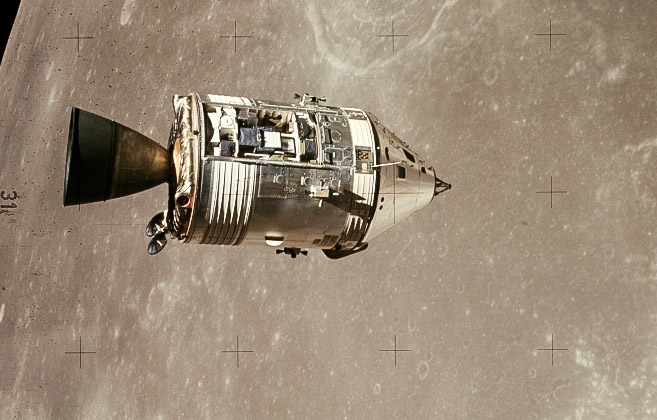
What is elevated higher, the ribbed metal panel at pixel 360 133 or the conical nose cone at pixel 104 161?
the ribbed metal panel at pixel 360 133

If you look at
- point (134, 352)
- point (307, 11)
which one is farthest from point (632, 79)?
point (134, 352)

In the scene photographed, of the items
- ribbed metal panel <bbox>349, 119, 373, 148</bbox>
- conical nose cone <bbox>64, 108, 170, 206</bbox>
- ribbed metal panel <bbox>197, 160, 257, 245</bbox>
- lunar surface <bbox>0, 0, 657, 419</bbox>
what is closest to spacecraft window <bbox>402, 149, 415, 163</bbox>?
ribbed metal panel <bbox>349, 119, 373, 148</bbox>

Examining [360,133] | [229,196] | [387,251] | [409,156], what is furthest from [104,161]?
[387,251]

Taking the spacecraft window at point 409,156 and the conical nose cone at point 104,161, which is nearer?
the conical nose cone at point 104,161

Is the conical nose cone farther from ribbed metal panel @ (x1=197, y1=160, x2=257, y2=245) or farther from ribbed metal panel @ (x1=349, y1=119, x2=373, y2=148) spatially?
ribbed metal panel @ (x1=349, y1=119, x2=373, y2=148)

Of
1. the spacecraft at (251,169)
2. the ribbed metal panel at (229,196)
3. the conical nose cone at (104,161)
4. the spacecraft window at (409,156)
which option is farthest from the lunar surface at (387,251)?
the conical nose cone at (104,161)

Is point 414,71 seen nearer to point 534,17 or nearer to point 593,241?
point 534,17

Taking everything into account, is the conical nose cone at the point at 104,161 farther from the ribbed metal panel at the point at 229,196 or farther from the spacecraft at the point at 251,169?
the ribbed metal panel at the point at 229,196
